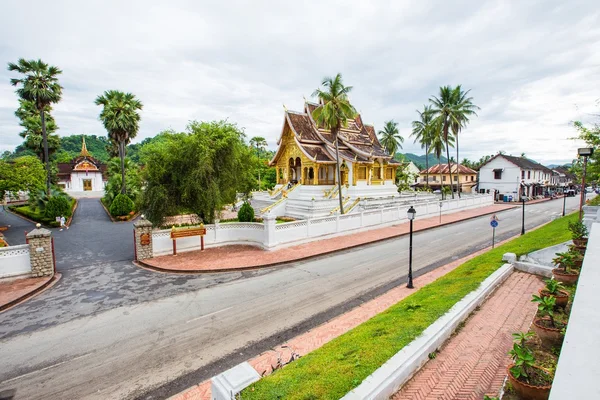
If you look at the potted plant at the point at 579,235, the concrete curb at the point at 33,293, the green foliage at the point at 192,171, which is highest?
the green foliage at the point at 192,171

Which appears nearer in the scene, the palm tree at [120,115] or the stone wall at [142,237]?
the stone wall at [142,237]

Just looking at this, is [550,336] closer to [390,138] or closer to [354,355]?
[354,355]

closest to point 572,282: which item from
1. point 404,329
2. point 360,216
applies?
point 404,329

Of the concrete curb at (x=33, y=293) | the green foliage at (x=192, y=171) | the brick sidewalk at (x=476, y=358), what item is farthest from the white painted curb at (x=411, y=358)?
the green foliage at (x=192, y=171)

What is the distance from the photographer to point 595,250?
19.9 feet

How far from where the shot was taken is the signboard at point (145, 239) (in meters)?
14.8

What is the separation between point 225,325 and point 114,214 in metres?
24.8

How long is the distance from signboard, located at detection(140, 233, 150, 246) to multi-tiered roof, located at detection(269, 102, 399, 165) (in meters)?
18.2

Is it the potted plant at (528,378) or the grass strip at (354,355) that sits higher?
the potted plant at (528,378)

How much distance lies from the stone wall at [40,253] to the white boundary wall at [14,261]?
347 millimetres

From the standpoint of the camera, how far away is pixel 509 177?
51250 mm

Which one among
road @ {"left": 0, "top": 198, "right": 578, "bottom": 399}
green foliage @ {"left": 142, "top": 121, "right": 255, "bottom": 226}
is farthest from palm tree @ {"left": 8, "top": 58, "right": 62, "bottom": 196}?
road @ {"left": 0, "top": 198, "right": 578, "bottom": 399}

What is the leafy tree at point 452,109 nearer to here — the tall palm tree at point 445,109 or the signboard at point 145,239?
the tall palm tree at point 445,109

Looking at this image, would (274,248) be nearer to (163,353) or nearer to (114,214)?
(163,353)
